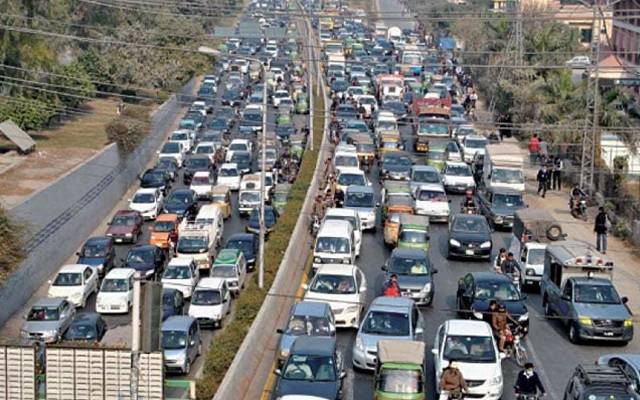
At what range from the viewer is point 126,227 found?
167 ft

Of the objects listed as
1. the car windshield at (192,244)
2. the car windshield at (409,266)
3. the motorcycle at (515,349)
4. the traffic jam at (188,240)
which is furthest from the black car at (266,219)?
the motorcycle at (515,349)

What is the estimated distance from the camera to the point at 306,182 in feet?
180

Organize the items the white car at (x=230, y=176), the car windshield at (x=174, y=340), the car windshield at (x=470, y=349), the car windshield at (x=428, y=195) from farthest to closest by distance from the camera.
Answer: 1. the white car at (x=230, y=176)
2. the car windshield at (x=428, y=195)
3. the car windshield at (x=174, y=340)
4. the car windshield at (x=470, y=349)

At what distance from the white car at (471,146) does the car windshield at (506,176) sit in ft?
26.0

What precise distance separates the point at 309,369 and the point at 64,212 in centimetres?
2855

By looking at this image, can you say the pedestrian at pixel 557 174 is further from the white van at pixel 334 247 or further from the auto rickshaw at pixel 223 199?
the white van at pixel 334 247

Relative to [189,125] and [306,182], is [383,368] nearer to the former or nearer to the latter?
[306,182]

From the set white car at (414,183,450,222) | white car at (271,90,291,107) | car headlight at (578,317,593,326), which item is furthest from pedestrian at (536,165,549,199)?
white car at (271,90,291,107)

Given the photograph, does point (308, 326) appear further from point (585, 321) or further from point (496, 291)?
point (585, 321)

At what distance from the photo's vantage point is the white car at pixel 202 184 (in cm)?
5778

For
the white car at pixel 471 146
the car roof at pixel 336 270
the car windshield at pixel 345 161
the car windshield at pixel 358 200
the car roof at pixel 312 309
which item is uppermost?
the car roof at pixel 312 309

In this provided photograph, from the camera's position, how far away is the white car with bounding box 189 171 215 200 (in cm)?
5778

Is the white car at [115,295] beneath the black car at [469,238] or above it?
beneath

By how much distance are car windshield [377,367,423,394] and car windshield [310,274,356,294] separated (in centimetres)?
843
